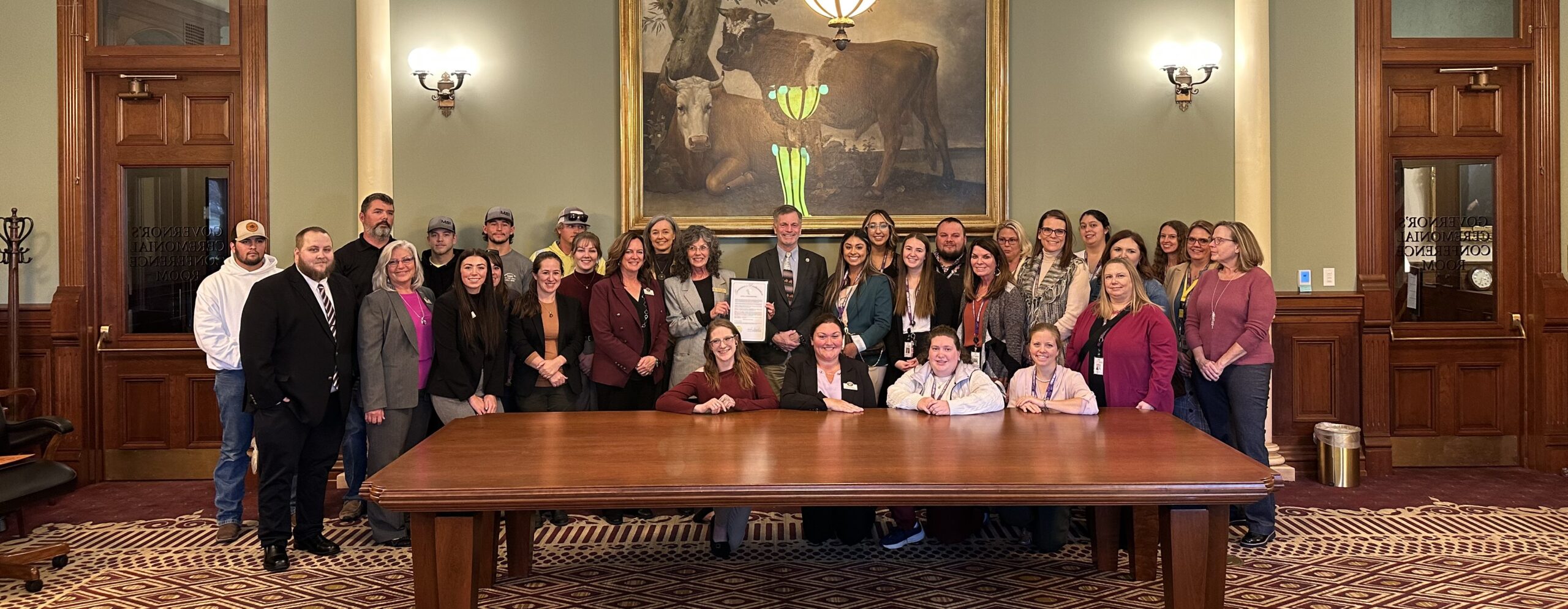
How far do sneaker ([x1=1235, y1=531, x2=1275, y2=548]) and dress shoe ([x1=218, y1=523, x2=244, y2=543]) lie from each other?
464 centimetres

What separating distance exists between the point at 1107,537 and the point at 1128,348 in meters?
0.83

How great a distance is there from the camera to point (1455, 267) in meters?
6.84

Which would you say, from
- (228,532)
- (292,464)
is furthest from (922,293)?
(228,532)

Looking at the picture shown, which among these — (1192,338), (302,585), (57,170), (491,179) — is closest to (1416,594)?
(1192,338)

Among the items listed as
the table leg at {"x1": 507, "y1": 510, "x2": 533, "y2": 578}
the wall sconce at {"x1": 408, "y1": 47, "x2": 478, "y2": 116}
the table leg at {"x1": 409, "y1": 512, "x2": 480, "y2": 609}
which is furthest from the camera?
the wall sconce at {"x1": 408, "y1": 47, "x2": 478, "y2": 116}

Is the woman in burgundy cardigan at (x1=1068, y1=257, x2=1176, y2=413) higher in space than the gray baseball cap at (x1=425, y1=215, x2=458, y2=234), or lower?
lower

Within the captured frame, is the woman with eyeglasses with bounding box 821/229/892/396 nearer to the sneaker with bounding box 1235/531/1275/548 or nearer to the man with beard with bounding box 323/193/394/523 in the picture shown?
the sneaker with bounding box 1235/531/1275/548

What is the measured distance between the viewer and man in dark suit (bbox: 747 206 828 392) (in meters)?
5.53

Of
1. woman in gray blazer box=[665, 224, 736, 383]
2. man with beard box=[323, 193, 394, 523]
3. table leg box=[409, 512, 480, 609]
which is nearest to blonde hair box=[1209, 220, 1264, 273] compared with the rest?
woman in gray blazer box=[665, 224, 736, 383]

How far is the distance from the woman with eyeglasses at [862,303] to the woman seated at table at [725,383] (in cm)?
64

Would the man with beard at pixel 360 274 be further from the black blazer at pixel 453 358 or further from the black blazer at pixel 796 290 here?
the black blazer at pixel 796 290

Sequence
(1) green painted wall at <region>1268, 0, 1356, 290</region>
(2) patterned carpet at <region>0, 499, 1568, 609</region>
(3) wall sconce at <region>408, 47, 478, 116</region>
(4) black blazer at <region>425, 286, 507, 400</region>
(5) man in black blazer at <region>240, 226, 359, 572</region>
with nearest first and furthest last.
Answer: (2) patterned carpet at <region>0, 499, 1568, 609</region>, (5) man in black blazer at <region>240, 226, 359, 572</region>, (4) black blazer at <region>425, 286, 507, 400</region>, (3) wall sconce at <region>408, 47, 478, 116</region>, (1) green painted wall at <region>1268, 0, 1356, 290</region>

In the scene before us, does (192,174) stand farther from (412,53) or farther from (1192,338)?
(1192,338)

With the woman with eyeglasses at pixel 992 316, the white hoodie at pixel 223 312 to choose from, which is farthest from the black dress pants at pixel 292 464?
the woman with eyeglasses at pixel 992 316
